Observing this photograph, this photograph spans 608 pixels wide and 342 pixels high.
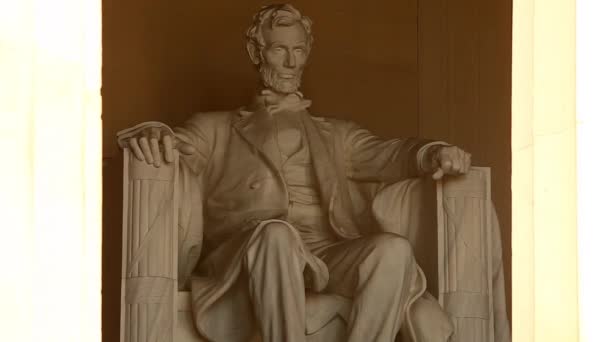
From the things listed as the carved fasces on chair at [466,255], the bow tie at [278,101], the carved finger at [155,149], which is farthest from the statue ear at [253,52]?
the carved fasces on chair at [466,255]

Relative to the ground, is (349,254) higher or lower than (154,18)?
lower

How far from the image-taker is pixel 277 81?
718cm

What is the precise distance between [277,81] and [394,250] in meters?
0.98

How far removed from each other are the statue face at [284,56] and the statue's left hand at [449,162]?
0.70 metres

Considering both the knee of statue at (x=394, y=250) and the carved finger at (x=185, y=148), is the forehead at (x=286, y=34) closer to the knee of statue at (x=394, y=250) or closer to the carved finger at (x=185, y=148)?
the carved finger at (x=185, y=148)

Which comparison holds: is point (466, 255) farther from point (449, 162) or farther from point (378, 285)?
point (378, 285)
